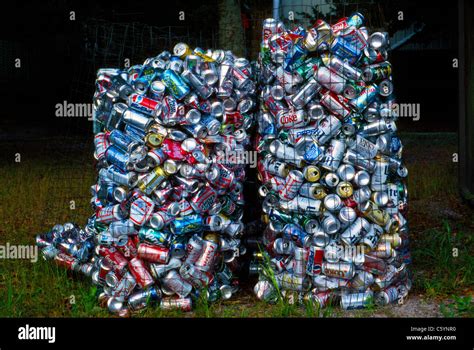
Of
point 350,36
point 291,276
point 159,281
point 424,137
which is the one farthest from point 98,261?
point 424,137

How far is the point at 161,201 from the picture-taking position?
14.1 ft

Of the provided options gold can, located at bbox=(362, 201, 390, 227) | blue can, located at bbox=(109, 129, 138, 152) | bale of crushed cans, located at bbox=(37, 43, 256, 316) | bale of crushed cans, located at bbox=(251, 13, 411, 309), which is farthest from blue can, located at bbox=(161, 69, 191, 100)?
gold can, located at bbox=(362, 201, 390, 227)

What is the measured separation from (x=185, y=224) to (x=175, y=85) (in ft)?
2.94

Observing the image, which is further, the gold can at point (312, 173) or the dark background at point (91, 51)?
A: the dark background at point (91, 51)

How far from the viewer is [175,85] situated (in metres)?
4.34

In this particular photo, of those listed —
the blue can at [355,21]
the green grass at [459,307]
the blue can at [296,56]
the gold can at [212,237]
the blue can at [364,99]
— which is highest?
the blue can at [355,21]

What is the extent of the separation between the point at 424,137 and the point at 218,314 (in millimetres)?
8775

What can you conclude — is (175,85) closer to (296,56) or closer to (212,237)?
(296,56)

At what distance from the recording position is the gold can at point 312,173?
4.33 m

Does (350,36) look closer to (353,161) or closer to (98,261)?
(353,161)

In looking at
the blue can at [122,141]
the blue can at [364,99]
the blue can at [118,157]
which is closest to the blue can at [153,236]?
the blue can at [118,157]

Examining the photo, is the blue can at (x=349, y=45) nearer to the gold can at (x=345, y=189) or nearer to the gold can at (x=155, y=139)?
the gold can at (x=345, y=189)

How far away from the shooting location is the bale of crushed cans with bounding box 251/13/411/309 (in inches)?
170

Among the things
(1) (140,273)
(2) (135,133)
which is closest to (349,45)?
(2) (135,133)
